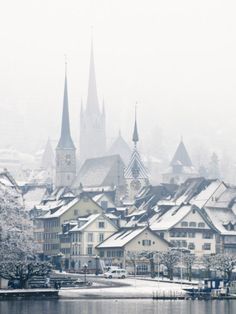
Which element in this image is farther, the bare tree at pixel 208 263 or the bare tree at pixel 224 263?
the bare tree at pixel 208 263

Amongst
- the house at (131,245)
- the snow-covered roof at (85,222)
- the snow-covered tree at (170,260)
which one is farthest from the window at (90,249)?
the snow-covered tree at (170,260)

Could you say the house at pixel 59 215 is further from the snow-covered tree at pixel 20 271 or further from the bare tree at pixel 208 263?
the snow-covered tree at pixel 20 271

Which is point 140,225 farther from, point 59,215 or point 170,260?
point 170,260

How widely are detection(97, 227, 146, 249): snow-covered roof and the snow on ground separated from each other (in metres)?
24.3

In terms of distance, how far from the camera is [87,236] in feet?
533

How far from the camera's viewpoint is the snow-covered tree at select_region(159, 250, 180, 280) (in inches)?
5512

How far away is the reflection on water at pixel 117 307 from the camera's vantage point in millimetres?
99000

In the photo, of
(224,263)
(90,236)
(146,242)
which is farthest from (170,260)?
(90,236)

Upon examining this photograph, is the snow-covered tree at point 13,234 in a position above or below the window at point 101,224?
below

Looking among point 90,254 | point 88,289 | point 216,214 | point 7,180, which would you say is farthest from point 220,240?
point 88,289

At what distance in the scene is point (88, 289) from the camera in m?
122

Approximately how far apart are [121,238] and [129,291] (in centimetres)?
3582

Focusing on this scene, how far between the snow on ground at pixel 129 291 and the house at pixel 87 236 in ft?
106

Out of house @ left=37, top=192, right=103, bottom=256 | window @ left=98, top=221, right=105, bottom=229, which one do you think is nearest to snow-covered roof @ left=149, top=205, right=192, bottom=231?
window @ left=98, top=221, right=105, bottom=229
